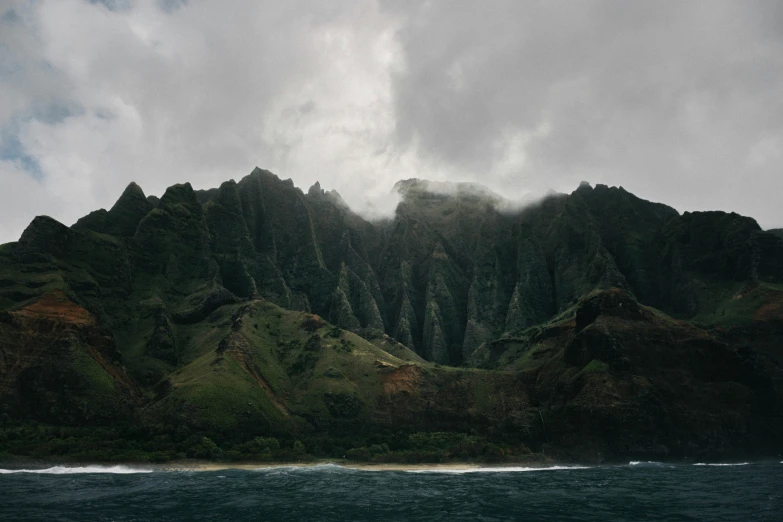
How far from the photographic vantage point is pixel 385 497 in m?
92.0

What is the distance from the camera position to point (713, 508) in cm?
7362

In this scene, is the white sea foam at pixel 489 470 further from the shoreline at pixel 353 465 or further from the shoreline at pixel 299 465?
the shoreline at pixel 353 465

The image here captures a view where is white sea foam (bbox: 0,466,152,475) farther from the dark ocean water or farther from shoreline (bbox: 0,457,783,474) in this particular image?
the dark ocean water

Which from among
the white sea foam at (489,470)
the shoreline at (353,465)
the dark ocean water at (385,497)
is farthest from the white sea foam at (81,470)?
the white sea foam at (489,470)

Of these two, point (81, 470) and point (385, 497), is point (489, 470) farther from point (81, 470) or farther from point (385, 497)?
point (81, 470)

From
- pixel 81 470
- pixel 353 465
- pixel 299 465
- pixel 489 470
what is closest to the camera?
pixel 81 470

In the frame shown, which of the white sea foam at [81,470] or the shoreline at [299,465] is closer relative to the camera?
the white sea foam at [81,470]

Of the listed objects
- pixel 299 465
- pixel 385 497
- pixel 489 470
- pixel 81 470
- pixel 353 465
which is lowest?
pixel 489 470

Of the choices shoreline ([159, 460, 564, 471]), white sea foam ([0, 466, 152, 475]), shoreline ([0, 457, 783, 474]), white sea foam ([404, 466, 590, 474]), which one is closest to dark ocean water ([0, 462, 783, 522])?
white sea foam ([0, 466, 152, 475])

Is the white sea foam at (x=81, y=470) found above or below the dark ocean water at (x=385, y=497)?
below

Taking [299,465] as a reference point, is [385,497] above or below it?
above

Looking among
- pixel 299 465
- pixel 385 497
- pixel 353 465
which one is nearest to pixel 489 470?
pixel 353 465

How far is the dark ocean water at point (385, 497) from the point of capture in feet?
237

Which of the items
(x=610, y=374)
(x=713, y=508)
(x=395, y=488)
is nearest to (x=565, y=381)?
(x=610, y=374)
